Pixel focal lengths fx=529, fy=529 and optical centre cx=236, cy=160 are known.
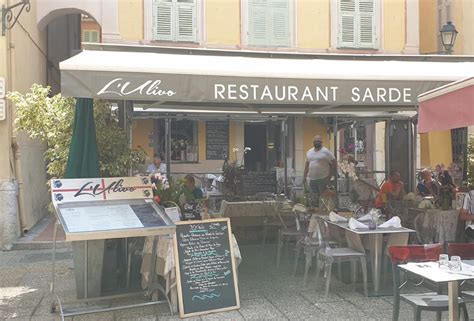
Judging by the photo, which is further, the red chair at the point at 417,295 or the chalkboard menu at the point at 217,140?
the chalkboard menu at the point at 217,140

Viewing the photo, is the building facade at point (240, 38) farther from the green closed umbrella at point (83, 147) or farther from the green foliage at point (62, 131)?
the green closed umbrella at point (83, 147)

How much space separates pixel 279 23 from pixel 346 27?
5.94 ft

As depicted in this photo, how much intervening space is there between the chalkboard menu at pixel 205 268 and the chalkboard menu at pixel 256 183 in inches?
213

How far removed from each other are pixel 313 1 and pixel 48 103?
909 cm

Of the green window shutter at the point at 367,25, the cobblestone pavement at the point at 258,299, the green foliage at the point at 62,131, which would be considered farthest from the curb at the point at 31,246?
the green window shutter at the point at 367,25

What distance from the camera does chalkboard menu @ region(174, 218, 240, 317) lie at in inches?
202

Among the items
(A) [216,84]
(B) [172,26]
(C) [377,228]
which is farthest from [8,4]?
(C) [377,228]

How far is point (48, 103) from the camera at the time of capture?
6.31 meters

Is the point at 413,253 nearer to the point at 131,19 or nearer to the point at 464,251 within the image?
the point at 464,251

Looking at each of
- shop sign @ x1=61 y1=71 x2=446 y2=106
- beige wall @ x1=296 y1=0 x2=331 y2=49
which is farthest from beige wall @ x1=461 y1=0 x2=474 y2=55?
shop sign @ x1=61 y1=71 x2=446 y2=106

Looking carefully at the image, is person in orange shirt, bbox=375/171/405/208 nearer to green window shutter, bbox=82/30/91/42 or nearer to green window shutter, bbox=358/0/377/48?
green window shutter, bbox=358/0/377/48

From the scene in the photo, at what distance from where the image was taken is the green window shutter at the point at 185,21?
13109 mm

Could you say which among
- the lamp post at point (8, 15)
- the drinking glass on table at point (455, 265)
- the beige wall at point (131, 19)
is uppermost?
the beige wall at point (131, 19)

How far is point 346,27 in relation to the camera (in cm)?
1384
